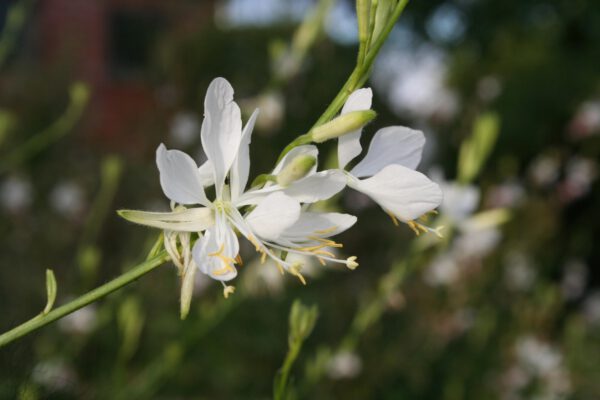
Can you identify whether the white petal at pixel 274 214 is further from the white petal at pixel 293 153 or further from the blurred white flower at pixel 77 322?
the blurred white flower at pixel 77 322

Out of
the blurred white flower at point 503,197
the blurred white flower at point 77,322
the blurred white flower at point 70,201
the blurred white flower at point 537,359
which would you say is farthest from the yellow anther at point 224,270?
the blurred white flower at point 70,201

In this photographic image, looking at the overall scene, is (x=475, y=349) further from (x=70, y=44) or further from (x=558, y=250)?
(x=70, y=44)

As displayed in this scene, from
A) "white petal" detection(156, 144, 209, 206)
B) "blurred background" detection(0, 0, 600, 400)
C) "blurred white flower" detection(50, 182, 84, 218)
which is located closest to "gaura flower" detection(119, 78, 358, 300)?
"white petal" detection(156, 144, 209, 206)

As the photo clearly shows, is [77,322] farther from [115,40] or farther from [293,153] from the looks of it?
[115,40]

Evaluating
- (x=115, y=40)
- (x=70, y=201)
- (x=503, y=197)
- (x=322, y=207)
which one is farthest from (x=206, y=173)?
(x=115, y=40)

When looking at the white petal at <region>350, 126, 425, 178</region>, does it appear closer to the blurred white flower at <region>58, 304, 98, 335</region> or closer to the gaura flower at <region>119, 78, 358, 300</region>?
the gaura flower at <region>119, 78, 358, 300</region>

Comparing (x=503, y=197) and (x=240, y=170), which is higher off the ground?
(x=240, y=170)
